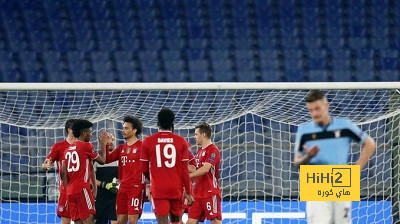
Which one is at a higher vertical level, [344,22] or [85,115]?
[344,22]

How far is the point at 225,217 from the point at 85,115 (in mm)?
1806

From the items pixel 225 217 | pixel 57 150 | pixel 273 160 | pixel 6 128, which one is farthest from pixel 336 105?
pixel 6 128

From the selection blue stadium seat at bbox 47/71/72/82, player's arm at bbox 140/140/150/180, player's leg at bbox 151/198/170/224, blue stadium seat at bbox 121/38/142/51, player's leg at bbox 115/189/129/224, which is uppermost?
blue stadium seat at bbox 121/38/142/51

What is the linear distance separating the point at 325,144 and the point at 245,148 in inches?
151

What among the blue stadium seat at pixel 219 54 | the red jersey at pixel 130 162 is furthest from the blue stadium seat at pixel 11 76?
the red jersey at pixel 130 162

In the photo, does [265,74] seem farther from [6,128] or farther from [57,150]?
[57,150]

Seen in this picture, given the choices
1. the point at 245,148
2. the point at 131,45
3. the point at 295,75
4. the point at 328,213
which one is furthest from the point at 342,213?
the point at 131,45

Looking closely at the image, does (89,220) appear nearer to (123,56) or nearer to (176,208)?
(176,208)

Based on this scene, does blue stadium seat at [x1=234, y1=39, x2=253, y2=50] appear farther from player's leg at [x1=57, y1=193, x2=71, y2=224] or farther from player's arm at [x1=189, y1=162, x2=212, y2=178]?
player's leg at [x1=57, y1=193, x2=71, y2=224]

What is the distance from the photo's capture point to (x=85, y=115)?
9445 millimetres

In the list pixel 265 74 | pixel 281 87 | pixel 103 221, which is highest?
pixel 265 74

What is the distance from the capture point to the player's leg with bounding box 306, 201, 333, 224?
537 cm

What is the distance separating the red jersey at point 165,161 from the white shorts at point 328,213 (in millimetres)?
1978

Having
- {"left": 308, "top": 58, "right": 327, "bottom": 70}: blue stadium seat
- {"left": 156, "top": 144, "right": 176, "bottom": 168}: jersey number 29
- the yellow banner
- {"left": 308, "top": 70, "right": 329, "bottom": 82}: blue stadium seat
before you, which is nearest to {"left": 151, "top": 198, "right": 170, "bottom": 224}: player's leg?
{"left": 156, "top": 144, "right": 176, "bottom": 168}: jersey number 29
